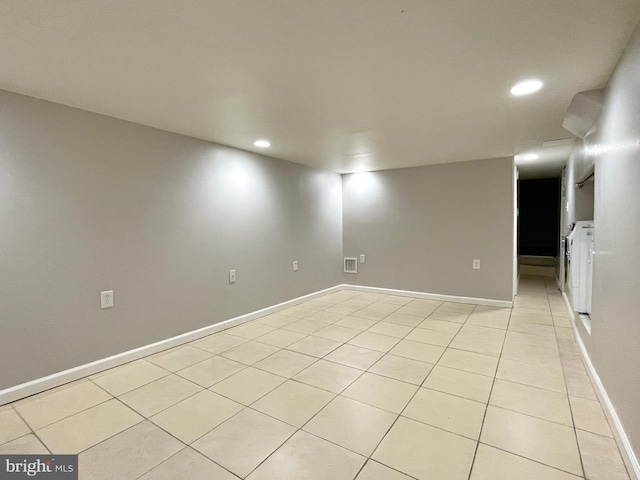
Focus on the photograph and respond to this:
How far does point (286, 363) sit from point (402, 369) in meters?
0.93

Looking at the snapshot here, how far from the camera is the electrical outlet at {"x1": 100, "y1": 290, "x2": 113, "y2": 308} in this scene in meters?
2.34

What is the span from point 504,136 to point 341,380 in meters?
2.81

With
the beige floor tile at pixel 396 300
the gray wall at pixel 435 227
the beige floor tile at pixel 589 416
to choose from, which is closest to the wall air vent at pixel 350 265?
the gray wall at pixel 435 227

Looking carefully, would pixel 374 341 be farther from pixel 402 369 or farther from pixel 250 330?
pixel 250 330

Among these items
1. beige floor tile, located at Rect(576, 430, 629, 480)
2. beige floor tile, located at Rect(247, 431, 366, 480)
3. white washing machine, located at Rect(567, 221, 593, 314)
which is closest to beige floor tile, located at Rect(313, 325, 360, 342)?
beige floor tile, located at Rect(247, 431, 366, 480)

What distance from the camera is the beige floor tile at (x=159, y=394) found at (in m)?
1.87

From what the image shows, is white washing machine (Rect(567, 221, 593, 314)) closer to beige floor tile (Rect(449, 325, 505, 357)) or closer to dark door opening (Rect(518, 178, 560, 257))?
beige floor tile (Rect(449, 325, 505, 357))

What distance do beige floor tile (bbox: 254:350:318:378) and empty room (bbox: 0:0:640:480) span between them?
0.08 ft

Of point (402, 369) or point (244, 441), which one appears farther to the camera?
point (402, 369)

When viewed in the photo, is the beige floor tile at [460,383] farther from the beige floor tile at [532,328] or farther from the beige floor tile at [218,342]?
the beige floor tile at [218,342]

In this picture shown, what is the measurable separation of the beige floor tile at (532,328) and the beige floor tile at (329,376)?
2.00m

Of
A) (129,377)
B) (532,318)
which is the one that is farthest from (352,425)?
(532,318)

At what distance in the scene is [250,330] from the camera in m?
3.27


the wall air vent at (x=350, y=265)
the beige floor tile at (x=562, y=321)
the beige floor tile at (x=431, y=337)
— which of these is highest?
the wall air vent at (x=350, y=265)
